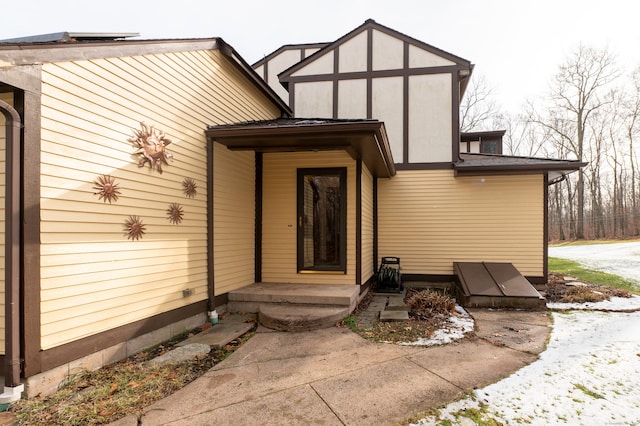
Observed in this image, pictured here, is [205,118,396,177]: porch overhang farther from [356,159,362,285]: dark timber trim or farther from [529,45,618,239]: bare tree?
[529,45,618,239]: bare tree

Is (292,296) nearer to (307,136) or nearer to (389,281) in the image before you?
(307,136)

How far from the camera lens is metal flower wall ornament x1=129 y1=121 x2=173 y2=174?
3.74 meters

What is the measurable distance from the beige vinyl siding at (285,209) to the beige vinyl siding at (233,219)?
10.9 inches

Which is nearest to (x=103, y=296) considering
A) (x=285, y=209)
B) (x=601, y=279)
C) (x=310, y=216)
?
(x=285, y=209)

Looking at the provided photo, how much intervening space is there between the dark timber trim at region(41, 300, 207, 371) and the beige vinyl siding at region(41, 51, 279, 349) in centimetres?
7

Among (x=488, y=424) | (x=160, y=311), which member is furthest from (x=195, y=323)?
(x=488, y=424)

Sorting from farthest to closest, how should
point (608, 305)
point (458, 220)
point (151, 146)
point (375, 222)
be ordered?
1. point (375, 222)
2. point (458, 220)
3. point (608, 305)
4. point (151, 146)

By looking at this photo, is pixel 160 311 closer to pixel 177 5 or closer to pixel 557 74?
pixel 177 5

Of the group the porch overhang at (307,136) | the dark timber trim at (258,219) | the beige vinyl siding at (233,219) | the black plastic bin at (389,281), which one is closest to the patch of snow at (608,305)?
the black plastic bin at (389,281)

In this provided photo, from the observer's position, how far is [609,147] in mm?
24734

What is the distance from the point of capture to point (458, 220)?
789cm

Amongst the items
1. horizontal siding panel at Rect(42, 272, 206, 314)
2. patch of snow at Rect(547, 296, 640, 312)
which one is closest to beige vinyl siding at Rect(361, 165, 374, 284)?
patch of snow at Rect(547, 296, 640, 312)

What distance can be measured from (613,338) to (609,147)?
28423 mm

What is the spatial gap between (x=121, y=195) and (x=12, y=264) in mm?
1146
